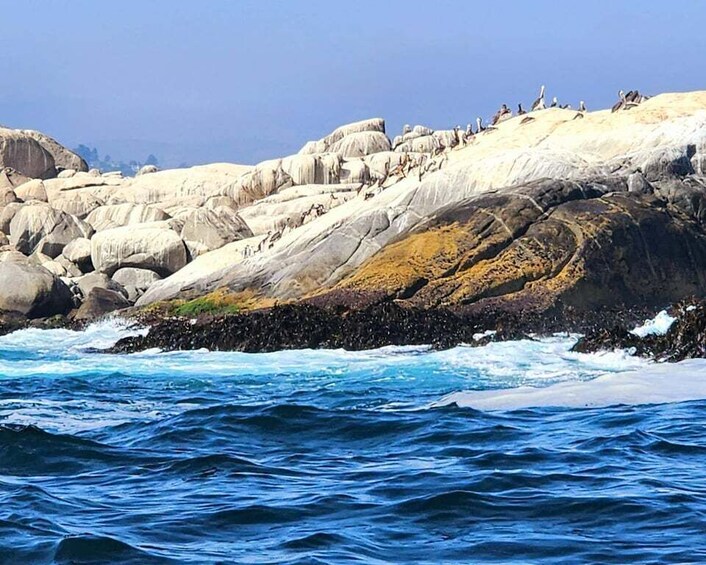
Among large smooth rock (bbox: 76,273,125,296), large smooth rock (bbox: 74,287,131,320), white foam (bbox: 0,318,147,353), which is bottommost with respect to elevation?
white foam (bbox: 0,318,147,353)

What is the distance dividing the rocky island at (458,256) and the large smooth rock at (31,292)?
38mm

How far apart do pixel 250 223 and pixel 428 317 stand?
23013mm

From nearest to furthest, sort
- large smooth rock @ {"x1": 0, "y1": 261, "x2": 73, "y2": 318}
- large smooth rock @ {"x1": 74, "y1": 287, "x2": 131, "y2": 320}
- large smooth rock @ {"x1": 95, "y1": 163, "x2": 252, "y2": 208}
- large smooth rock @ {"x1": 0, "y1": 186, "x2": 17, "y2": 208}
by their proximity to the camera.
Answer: large smooth rock @ {"x1": 74, "y1": 287, "x2": 131, "y2": 320} < large smooth rock @ {"x1": 0, "y1": 261, "x2": 73, "y2": 318} < large smooth rock @ {"x1": 0, "y1": 186, "x2": 17, "y2": 208} < large smooth rock @ {"x1": 95, "y1": 163, "x2": 252, "y2": 208}

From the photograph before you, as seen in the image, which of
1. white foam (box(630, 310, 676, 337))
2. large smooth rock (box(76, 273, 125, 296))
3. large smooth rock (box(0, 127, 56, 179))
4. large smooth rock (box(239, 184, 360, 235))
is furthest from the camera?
large smooth rock (box(0, 127, 56, 179))

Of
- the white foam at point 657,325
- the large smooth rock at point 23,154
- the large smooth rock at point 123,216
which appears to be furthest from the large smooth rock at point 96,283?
the large smooth rock at point 23,154

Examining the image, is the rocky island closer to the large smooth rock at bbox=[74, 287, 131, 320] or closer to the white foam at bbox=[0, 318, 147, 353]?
the large smooth rock at bbox=[74, 287, 131, 320]

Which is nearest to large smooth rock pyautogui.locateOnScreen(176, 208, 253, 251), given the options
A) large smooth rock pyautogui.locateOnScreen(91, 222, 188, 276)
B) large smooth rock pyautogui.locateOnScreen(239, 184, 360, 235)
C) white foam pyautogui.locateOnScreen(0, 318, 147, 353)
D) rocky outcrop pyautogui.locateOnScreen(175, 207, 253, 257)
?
rocky outcrop pyautogui.locateOnScreen(175, 207, 253, 257)

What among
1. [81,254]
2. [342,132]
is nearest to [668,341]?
[81,254]

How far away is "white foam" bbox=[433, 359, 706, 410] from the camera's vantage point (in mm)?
11539

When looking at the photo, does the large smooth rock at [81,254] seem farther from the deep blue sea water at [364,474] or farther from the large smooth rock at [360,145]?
the deep blue sea water at [364,474]

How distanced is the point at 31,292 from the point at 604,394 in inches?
963

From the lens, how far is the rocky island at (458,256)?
77.3 ft

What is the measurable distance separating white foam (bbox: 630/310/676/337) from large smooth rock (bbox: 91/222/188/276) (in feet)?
61.2

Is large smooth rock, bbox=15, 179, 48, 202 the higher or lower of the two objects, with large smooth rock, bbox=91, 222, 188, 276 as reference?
higher
